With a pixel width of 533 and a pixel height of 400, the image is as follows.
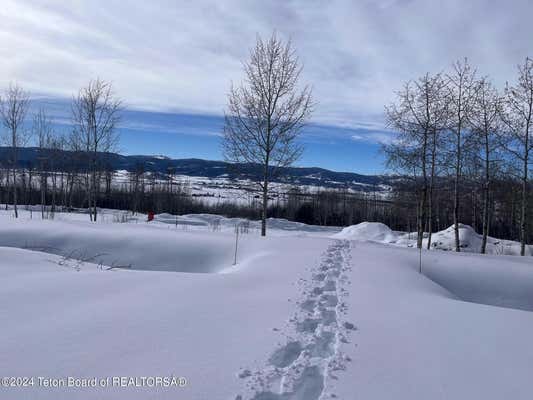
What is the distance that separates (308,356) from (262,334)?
58 centimetres

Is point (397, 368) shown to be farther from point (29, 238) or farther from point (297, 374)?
A: point (29, 238)

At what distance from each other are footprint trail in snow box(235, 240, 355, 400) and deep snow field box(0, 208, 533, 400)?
0.02 m

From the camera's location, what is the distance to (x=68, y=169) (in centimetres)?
3072

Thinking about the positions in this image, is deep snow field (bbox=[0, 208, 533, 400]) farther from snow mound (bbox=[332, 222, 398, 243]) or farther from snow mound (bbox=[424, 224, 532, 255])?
snow mound (bbox=[332, 222, 398, 243])

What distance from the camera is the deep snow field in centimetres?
280

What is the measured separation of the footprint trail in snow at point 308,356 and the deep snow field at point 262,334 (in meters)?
0.02

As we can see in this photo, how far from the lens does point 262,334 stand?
147 inches

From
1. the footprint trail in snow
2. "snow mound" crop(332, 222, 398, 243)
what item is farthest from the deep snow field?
"snow mound" crop(332, 222, 398, 243)

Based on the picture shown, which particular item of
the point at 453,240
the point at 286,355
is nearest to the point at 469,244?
the point at 453,240

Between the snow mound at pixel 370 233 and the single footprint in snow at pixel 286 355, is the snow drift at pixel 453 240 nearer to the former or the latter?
the snow mound at pixel 370 233

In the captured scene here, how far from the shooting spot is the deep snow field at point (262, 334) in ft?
9.18

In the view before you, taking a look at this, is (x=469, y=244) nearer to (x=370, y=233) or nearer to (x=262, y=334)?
(x=370, y=233)

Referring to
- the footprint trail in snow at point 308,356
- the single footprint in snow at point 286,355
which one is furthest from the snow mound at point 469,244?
the single footprint in snow at point 286,355

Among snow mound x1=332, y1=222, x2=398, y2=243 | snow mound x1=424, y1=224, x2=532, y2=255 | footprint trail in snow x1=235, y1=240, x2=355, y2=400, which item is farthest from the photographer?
snow mound x1=332, y1=222, x2=398, y2=243
